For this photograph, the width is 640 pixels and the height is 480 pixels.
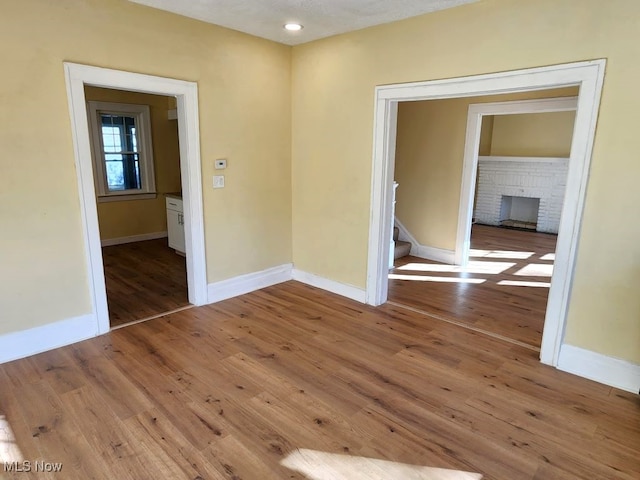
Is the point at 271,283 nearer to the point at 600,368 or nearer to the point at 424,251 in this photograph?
the point at 424,251

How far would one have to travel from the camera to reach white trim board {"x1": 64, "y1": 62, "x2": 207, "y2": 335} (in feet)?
9.25

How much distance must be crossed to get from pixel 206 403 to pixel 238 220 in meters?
1.99

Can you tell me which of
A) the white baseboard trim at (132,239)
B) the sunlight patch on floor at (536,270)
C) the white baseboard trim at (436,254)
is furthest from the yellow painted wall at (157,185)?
the sunlight patch on floor at (536,270)

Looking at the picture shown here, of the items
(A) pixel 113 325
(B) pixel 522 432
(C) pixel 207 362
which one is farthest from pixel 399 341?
(A) pixel 113 325

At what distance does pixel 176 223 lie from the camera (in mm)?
5473

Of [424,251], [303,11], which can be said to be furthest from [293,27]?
[424,251]

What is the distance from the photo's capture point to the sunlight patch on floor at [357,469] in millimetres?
1859

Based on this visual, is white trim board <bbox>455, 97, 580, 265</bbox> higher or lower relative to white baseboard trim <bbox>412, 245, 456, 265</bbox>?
higher

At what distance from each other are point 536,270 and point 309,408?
4.09 metres

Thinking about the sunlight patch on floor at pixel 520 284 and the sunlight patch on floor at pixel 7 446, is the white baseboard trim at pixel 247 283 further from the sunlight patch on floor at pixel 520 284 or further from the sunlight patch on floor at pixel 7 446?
the sunlight patch on floor at pixel 520 284

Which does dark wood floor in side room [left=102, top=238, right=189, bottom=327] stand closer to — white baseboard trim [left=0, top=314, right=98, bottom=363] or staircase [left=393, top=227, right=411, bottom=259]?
white baseboard trim [left=0, top=314, right=98, bottom=363]

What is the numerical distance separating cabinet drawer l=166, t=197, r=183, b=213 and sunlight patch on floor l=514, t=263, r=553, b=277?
4.46 meters

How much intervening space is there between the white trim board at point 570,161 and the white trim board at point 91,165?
5.24 ft

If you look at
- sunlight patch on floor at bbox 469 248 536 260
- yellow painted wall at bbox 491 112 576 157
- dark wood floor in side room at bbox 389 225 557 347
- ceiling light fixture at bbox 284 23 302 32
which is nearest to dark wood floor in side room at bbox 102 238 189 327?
dark wood floor in side room at bbox 389 225 557 347
